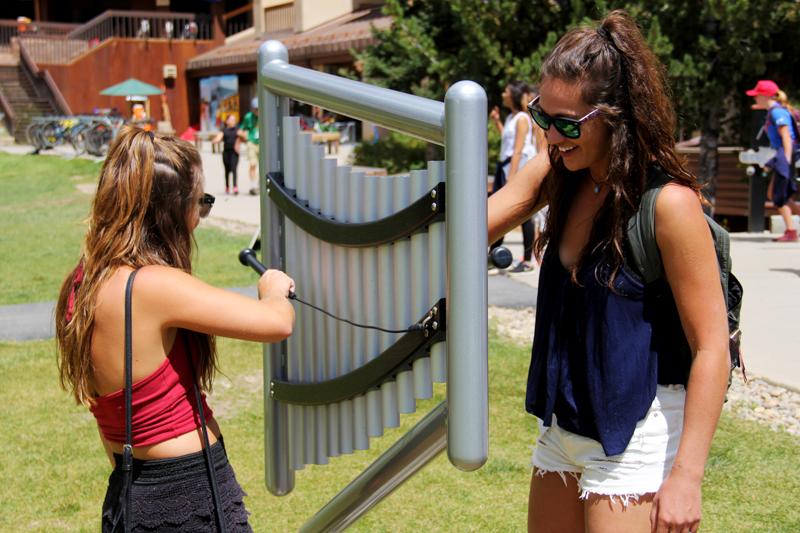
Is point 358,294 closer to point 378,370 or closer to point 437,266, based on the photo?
point 378,370

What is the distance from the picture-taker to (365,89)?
7.25 feet

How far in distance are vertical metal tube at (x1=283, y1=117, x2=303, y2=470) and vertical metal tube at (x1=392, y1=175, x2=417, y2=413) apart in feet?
1.66

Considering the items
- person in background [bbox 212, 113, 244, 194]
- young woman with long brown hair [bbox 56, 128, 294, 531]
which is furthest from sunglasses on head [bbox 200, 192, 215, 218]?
person in background [bbox 212, 113, 244, 194]

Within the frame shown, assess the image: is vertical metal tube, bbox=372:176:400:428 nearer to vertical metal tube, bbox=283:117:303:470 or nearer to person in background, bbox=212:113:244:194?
vertical metal tube, bbox=283:117:303:470

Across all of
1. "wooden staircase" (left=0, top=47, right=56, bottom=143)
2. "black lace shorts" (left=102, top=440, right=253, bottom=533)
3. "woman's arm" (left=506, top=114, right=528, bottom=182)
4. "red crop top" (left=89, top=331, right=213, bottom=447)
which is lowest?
"wooden staircase" (left=0, top=47, right=56, bottom=143)

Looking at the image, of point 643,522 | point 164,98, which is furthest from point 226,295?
point 164,98

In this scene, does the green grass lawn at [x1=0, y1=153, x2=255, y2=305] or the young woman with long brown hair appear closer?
the young woman with long brown hair

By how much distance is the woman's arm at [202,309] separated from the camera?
2293 mm

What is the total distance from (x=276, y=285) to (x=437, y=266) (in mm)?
544

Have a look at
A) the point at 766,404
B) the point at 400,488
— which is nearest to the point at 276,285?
the point at 400,488

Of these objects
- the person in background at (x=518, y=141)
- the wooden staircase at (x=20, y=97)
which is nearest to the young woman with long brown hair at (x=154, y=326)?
the person in background at (x=518, y=141)

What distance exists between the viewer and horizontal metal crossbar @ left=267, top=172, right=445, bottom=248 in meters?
2.02

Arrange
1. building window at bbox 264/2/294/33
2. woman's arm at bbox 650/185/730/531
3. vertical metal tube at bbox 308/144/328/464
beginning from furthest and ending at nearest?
1. building window at bbox 264/2/294/33
2. vertical metal tube at bbox 308/144/328/464
3. woman's arm at bbox 650/185/730/531

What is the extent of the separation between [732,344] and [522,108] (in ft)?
24.0
